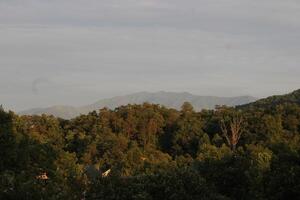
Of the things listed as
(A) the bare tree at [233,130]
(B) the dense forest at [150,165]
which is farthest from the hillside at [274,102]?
(B) the dense forest at [150,165]

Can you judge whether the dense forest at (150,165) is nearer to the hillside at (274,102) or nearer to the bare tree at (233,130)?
→ the bare tree at (233,130)

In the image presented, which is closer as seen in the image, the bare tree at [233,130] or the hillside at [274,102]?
the bare tree at [233,130]

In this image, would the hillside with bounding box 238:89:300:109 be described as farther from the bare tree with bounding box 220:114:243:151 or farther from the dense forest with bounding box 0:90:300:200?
the dense forest with bounding box 0:90:300:200

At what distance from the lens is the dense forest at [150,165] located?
2534cm

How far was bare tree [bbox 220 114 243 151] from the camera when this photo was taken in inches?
2983

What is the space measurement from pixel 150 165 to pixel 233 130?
71.3 ft

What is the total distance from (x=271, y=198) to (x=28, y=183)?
1881 centimetres

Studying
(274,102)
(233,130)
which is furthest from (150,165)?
(274,102)

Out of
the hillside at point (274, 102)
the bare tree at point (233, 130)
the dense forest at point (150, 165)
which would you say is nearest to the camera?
the dense forest at point (150, 165)

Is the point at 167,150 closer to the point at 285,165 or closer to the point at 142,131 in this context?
the point at 142,131

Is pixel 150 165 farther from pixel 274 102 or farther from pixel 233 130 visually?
pixel 274 102

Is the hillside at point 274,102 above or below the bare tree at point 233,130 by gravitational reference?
above

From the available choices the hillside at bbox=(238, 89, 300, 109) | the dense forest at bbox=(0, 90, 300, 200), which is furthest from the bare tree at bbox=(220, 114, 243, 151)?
the hillside at bbox=(238, 89, 300, 109)

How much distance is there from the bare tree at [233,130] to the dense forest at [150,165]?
0.89 ft
